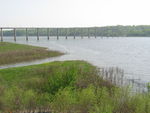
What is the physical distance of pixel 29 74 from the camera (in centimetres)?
2978

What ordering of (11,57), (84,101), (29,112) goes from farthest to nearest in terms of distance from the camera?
(11,57)
(84,101)
(29,112)

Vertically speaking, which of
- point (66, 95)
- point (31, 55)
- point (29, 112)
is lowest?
point (31, 55)

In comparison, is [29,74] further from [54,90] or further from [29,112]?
[29,112]

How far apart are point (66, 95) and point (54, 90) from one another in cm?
562

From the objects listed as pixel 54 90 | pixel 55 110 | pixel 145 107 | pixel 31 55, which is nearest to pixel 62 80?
pixel 54 90

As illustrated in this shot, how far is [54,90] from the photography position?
1830 centimetres

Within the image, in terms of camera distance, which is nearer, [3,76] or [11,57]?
[3,76]

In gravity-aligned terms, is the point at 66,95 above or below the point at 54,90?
above

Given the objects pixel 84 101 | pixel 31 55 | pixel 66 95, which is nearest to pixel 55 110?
pixel 66 95

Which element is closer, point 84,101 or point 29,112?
point 29,112

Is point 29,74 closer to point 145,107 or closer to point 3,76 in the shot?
point 3,76

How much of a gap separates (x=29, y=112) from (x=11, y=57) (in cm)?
4110

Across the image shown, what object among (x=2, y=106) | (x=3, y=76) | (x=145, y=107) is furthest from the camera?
(x=3, y=76)

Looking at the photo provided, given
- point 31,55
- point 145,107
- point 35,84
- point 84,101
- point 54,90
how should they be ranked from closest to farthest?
point 145,107 → point 84,101 → point 54,90 → point 35,84 → point 31,55
